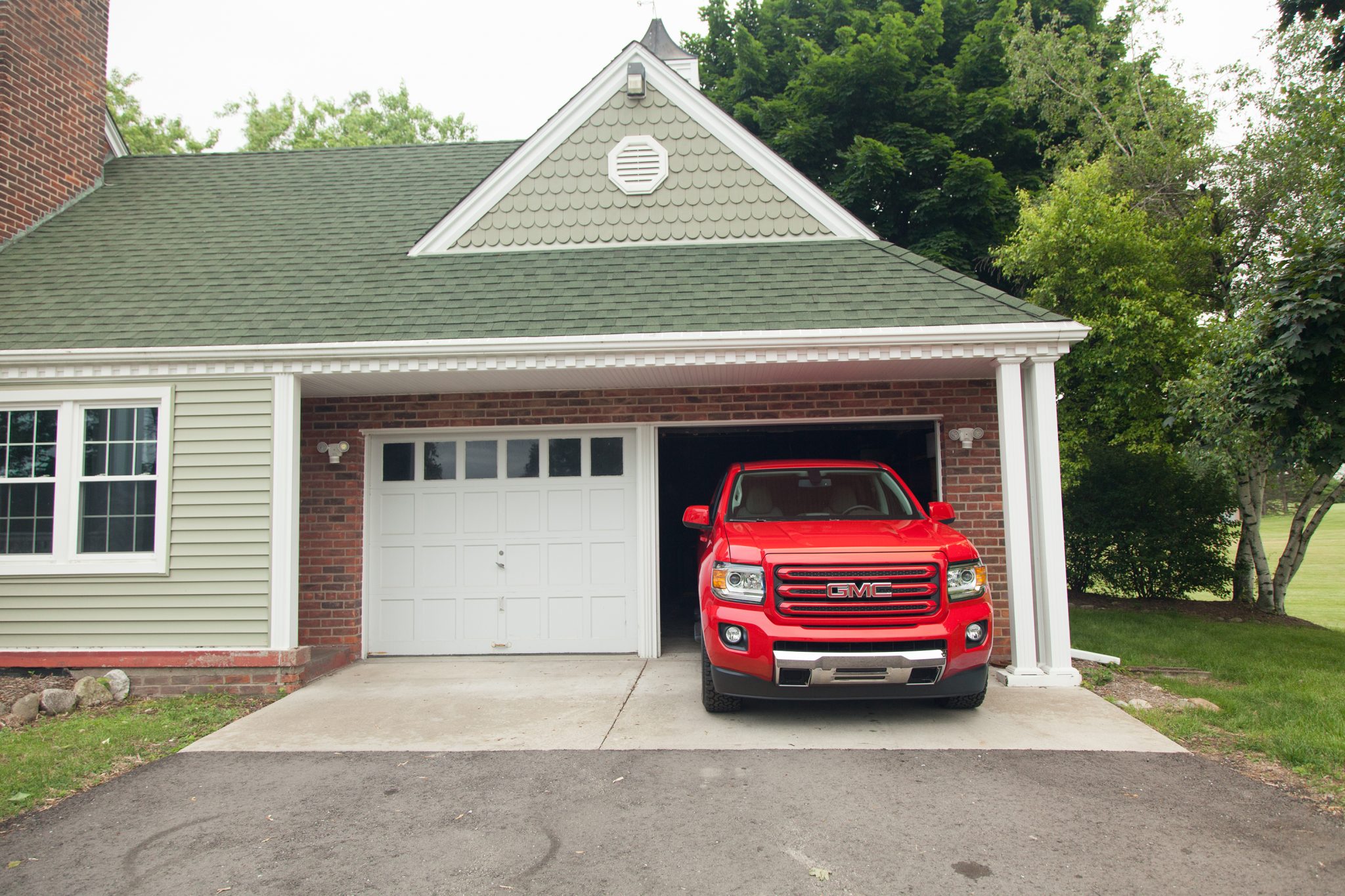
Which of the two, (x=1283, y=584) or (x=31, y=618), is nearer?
(x=31, y=618)

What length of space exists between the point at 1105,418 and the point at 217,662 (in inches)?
446

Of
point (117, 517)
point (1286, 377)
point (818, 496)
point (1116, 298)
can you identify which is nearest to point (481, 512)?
point (117, 517)

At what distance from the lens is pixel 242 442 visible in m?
7.27

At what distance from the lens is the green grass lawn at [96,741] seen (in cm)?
481

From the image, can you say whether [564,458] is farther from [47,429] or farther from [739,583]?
[47,429]

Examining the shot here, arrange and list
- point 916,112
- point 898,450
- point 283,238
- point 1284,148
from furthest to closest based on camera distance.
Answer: point 916,112 → point 1284,148 → point 898,450 → point 283,238

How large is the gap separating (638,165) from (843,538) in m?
5.18

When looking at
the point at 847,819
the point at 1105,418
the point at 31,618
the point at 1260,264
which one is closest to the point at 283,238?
the point at 31,618

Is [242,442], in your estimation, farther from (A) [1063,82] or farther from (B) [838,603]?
(A) [1063,82]

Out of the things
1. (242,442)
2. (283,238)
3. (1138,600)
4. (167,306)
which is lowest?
(1138,600)

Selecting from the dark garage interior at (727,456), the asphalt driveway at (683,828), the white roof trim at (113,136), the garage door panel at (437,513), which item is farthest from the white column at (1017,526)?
the white roof trim at (113,136)

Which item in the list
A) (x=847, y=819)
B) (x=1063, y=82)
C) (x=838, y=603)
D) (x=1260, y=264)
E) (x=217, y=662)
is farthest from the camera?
(x=1063, y=82)

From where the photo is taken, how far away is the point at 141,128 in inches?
1109

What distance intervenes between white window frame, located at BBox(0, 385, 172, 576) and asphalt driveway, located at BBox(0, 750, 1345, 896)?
2822 mm
